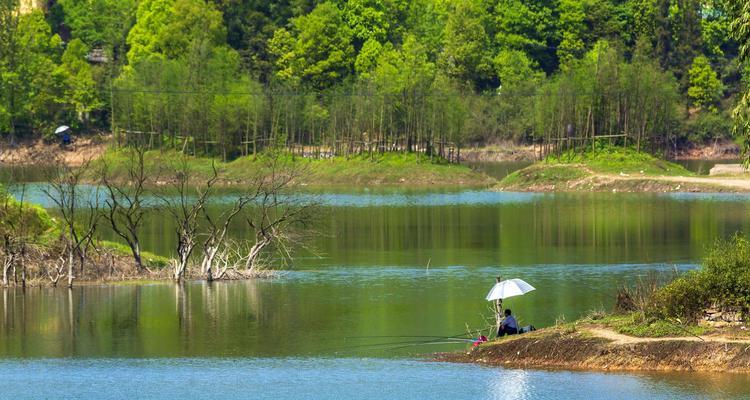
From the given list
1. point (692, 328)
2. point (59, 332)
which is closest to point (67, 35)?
point (59, 332)

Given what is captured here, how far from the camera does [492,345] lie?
37875mm

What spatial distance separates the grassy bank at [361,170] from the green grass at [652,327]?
8016 centimetres

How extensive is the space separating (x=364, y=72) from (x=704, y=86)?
40.4m

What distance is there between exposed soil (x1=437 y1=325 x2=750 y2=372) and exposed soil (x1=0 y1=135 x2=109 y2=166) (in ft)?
374

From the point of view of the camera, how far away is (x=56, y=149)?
151875 millimetres

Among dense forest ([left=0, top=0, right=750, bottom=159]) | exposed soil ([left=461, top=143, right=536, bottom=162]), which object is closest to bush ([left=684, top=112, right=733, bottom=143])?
dense forest ([left=0, top=0, right=750, bottom=159])

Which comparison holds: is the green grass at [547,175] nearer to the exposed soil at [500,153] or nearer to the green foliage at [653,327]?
the exposed soil at [500,153]

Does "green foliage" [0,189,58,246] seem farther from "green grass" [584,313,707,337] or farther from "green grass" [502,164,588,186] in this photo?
"green grass" [502,164,588,186]

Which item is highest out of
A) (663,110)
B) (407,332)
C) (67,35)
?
(67,35)

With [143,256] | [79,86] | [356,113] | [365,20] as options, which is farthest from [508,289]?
[365,20]

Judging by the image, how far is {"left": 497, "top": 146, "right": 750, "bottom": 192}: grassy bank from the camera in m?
106

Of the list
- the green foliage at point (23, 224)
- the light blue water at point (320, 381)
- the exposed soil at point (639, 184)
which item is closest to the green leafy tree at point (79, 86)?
the exposed soil at point (639, 184)

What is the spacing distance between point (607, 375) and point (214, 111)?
104m

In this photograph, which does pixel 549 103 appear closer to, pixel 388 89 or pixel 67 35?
pixel 388 89
